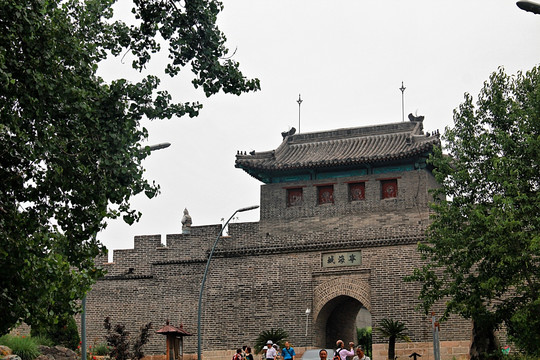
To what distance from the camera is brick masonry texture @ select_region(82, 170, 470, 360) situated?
2970 cm

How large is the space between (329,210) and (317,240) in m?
1.29

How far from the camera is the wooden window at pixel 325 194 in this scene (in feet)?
105

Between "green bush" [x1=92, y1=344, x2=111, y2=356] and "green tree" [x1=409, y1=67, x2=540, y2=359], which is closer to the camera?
"green tree" [x1=409, y1=67, x2=540, y2=359]

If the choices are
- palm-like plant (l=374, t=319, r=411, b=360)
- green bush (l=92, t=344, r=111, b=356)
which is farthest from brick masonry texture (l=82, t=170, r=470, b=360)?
green bush (l=92, t=344, r=111, b=356)

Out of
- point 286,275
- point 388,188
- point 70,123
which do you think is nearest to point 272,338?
point 286,275

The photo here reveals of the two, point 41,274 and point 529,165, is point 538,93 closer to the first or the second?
point 529,165

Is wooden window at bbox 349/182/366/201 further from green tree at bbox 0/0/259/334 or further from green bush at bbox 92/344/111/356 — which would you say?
green tree at bbox 0/0/259/334

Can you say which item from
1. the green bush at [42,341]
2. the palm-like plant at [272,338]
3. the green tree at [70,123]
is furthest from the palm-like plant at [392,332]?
the green tree at [70,123]

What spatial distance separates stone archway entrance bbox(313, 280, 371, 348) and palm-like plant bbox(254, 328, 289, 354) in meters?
1.24

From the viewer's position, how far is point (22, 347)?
22.9 meters

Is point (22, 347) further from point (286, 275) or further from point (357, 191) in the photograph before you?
point (357, 191)

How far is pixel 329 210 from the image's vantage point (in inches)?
1245

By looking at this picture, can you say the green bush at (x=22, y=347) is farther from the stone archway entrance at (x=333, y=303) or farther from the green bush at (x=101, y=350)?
the stone archway entrance at (x=333, y=303)

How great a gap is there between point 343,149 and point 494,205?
1088 cm
